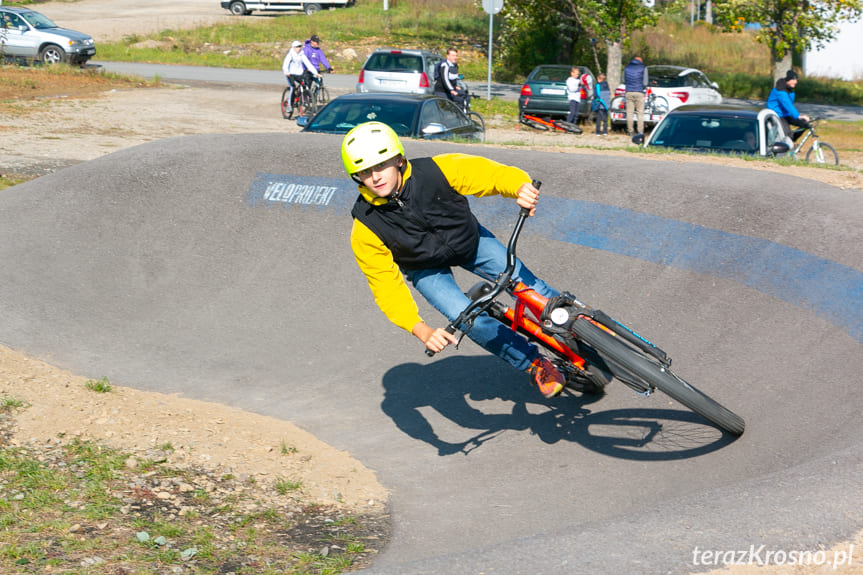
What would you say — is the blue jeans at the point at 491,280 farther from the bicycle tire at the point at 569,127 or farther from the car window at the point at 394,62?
the car window at the point at 394,62

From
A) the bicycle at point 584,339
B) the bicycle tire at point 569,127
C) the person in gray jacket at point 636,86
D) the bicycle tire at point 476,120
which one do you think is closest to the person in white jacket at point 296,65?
the bicycle tire at point 476,120

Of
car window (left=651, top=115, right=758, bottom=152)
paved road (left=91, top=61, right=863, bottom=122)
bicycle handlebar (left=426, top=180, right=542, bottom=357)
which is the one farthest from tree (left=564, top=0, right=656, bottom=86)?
bicycle handlebar (left=426, top=180, right=542, bottom=357)

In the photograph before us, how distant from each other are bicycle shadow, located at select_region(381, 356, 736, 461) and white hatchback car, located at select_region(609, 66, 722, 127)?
1825cm

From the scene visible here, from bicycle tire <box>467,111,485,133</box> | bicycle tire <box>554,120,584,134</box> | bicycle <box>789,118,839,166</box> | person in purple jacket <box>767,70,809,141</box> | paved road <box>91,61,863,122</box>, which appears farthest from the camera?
paved road <box>91,61,863,122</box>

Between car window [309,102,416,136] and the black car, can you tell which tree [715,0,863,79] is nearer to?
the black car

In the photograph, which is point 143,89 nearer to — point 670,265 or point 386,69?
point 386,69

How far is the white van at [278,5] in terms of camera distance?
2085 inches

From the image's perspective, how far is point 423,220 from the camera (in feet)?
17.3

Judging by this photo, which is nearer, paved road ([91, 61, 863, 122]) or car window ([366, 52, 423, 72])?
car window ([366, 52, 423, 72])

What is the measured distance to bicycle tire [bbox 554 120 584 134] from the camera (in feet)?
76.5

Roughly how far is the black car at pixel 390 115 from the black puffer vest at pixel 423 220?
873cm

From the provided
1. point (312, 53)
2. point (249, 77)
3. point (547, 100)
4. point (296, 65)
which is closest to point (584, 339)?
point (296, 65)

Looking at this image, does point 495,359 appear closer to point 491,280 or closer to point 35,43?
point 491,280

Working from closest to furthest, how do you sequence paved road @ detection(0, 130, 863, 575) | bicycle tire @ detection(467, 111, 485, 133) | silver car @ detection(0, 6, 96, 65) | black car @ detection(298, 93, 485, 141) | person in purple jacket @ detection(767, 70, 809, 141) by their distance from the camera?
paved road @ detection(0, 130, 863, 575) → black car @ detection(298, 93, 485, 141) → person in purple jacket @ detection(767, 70, 809, 141) → bicycle tire @ detection(467, 111, 485, 133) → silver car @ detection(0, 6, 96, 65)
